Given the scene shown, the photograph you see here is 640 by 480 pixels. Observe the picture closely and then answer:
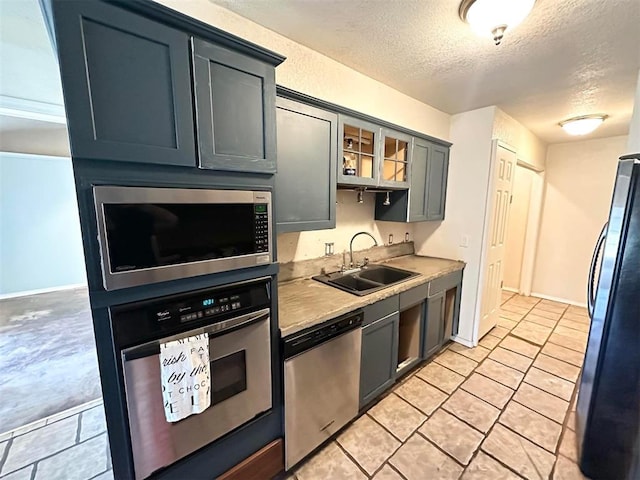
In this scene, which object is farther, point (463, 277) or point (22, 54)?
point (463, 277)

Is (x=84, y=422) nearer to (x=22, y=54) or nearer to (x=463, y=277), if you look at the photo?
(x=22, y=54)

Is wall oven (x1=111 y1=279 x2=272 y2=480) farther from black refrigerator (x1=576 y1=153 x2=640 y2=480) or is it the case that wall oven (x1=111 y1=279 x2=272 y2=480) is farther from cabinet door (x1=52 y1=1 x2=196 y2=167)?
black refrigerator (x1=576 y1=153 x2=640 y2=480)

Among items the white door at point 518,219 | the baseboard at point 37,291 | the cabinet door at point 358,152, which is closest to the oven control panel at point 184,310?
the cabinet door at point 358,152

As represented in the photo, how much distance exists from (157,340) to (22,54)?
2.38 meters

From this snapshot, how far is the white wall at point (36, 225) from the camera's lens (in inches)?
178

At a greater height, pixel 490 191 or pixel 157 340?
pixel 490 191

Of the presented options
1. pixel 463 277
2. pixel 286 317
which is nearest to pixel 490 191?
pixel 463 277

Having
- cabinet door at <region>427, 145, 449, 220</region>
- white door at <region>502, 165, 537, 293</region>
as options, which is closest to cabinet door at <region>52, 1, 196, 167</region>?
cabinet door at <region>427, 145, 449, 220</region>

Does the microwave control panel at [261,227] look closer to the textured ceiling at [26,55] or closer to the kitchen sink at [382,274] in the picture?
the kitchen sink at [382,274]

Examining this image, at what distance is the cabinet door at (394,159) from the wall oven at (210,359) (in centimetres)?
155

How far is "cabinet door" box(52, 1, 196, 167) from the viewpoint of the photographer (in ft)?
2.70

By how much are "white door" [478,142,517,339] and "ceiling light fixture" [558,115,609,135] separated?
725mm

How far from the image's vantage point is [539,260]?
14.7 ft

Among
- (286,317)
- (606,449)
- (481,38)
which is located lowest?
(606,449)
